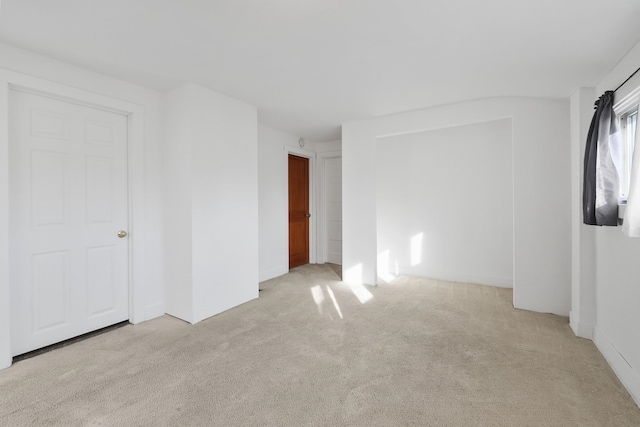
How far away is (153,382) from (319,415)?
1171mm

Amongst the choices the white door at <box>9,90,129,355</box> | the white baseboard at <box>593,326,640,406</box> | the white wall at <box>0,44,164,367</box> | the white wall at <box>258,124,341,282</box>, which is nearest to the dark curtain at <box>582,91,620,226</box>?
the white baseboard at <box>593,326,640,406</box>

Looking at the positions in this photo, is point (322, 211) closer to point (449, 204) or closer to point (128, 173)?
point (449, 204)

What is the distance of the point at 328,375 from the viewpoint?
2.04 metres

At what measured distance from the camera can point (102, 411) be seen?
1.70 metres

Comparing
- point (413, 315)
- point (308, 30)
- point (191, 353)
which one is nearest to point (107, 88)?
point (308, 30)

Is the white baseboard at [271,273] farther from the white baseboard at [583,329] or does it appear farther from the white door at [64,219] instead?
the white baseboard at [583,329]

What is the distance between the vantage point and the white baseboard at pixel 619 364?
5.92ft

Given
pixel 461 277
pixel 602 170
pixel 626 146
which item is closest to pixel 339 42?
pixel 602 170

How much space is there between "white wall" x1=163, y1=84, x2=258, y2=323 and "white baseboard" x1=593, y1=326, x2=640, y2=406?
3323mm

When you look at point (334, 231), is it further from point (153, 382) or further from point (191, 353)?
point (153, 382)

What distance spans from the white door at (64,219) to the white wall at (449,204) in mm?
3624

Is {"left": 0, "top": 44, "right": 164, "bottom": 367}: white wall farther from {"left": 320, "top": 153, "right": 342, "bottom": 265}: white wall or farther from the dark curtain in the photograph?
the dark curtain

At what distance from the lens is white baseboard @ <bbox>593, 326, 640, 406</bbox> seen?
181 cm

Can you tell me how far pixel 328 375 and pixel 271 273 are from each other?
2714 millimetres
